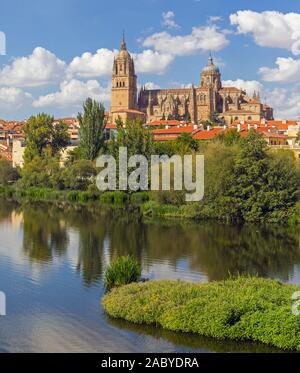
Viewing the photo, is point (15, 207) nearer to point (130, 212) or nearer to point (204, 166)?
point (130, 212)

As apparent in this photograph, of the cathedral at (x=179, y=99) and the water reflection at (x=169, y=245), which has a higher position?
the cathedral at (x=179, y=99)

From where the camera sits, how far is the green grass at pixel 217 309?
8.35 m

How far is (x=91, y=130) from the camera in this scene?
3262 cm

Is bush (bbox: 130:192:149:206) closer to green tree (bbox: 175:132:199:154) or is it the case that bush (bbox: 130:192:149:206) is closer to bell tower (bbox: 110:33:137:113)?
green tree (bbox: 175:132:199:154)

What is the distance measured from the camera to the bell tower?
244 ft

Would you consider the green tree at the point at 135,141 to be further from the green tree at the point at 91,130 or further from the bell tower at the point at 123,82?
the bell tower at the point at 123,82

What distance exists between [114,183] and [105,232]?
913cm

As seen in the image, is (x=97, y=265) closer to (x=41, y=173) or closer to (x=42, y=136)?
(x=41, y=173)

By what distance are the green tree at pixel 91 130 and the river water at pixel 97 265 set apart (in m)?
Result: 8.57

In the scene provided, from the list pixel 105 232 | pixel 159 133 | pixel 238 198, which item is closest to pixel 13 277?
pixel 105 232

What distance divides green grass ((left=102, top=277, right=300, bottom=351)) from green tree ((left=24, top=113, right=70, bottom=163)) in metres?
27.9

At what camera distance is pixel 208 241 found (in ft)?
56.4

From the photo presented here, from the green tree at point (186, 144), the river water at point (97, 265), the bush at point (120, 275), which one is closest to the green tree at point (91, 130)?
the green tree at point (186, 144)

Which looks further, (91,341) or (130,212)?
(130,212)
